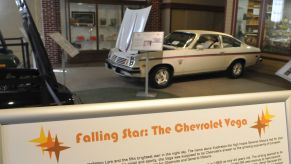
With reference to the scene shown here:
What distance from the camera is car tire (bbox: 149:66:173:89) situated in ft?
25.5

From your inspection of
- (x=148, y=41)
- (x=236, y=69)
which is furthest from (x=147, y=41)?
(x=236, y=69)

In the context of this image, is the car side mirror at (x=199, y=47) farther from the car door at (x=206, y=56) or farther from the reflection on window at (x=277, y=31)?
the reflection on window at (x=277, y=31)

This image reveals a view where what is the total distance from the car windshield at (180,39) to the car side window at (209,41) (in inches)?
10.3

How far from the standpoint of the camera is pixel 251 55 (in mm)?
9562

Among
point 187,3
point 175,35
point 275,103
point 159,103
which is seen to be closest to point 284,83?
point 175,35

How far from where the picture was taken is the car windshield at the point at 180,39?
27.7ft

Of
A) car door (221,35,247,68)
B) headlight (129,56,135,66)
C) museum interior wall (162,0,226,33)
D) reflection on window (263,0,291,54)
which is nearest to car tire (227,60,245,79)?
car door (221,35,247,68)

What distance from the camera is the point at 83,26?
11.8m

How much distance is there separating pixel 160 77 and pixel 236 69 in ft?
10.1

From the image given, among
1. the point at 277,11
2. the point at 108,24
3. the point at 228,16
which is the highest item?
the point at 277,11

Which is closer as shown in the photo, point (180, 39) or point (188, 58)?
point (188, 58)

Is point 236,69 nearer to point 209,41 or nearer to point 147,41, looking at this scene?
point 209,41

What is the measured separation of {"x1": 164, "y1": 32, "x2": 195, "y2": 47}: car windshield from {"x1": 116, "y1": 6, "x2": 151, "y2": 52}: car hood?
165 cm

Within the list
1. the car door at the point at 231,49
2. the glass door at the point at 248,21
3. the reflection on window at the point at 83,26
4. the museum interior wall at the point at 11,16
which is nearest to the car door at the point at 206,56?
the car door at the point at 231,49
